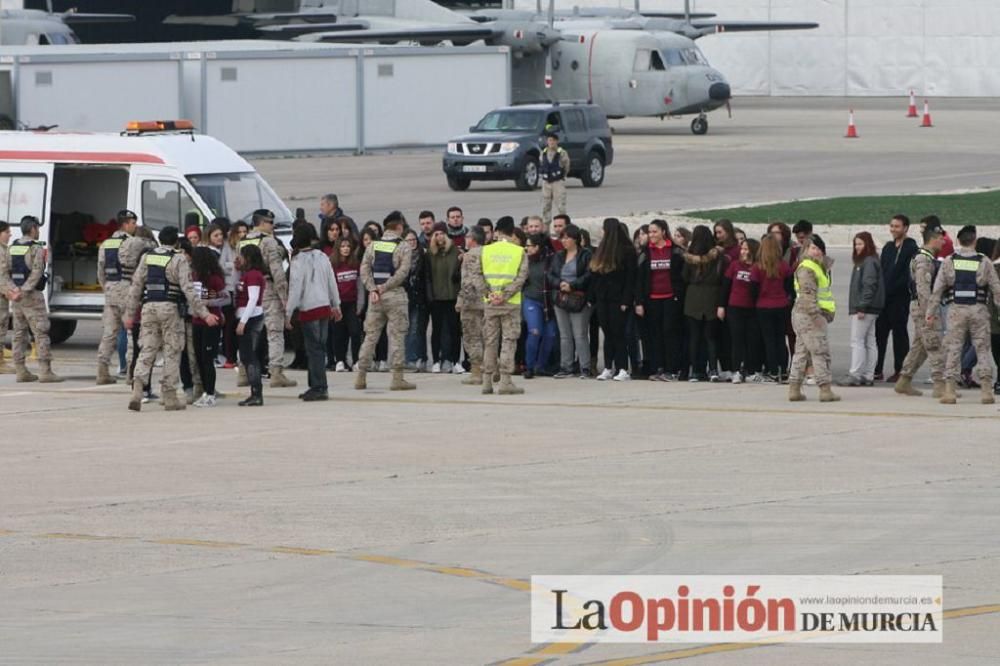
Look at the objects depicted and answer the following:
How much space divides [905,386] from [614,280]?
3214 mm

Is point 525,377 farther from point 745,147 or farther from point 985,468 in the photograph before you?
point 745,147

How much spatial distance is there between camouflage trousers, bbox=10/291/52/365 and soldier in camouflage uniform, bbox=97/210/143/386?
25.6 inches

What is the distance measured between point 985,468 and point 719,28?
58.2 meters

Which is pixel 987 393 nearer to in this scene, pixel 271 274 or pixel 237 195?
pixel 271 274

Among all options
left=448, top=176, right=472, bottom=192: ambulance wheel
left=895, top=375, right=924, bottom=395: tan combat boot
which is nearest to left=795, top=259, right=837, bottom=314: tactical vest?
left=895, top=375, right=924, bottom=395: tan combat boot

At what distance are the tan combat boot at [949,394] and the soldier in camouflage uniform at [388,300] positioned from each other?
17.3ft

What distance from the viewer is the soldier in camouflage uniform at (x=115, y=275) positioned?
1873cm

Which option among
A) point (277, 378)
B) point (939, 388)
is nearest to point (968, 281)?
point (939, 388)

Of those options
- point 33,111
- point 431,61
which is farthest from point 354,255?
point 431,61

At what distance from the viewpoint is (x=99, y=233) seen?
2262 cm

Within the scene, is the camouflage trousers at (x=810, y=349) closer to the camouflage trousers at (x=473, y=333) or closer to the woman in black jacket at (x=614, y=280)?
the woman in black jacket at (x=614, y=280)

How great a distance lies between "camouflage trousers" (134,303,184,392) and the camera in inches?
679

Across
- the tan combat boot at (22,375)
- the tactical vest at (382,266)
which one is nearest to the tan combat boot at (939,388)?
the tactical vest at (382,266)

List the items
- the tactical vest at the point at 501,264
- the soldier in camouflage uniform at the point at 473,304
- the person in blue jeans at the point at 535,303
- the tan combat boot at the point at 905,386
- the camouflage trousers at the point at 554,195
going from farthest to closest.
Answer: the camouflage trousers at the point at 554,195 < the person in blue jeans at the point at 535,303 < the soldier in camouflage uniform at the point at 473,304 < the tactical vest at the point at 501,264 < the tan combat boot at the point at 905,386
